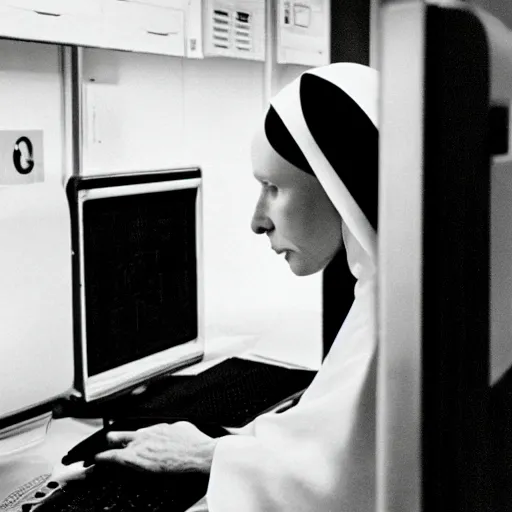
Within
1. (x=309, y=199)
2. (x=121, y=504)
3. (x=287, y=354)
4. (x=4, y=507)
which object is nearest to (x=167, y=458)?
(x=121, y=504)

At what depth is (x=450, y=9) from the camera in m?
0.34

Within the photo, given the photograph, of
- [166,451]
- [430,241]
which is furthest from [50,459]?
[430,241]

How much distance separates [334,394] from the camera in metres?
1.06

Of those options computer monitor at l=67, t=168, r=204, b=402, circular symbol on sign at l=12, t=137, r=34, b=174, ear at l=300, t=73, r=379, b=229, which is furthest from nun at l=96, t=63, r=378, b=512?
circular symbol on sign at l=12, t=137, r=34, b=174

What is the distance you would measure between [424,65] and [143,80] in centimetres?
171

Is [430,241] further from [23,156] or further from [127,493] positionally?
[23,156]

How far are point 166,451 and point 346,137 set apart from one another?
0.59 metres

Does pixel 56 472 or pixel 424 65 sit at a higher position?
pixel 424 65

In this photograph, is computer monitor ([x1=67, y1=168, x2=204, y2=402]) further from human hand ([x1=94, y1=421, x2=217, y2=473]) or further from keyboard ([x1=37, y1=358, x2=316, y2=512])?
human hand ([x1=94, y1=421, x2=217, y2=473])

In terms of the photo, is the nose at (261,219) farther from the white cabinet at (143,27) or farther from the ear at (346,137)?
the white cabinet at (143,27)

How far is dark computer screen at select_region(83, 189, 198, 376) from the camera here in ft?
5.33

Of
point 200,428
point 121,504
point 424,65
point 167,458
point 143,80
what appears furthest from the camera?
point 143,80

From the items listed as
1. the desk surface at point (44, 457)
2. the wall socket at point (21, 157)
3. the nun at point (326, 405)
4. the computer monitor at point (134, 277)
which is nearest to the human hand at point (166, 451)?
the nun at point (326, 405)

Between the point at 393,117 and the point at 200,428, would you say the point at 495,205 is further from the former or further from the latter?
the point at 200,428
